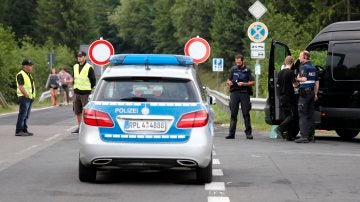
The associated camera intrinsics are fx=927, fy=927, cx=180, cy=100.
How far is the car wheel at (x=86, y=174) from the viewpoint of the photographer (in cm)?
1127

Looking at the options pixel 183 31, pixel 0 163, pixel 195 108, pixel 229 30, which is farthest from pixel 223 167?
pixel 183 31

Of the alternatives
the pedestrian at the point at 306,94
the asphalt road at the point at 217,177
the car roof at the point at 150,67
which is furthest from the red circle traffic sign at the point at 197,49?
the car roof at the point at 150,67

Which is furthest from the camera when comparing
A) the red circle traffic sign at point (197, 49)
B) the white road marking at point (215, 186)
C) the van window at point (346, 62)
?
the red circle traffic sign at point (197, 49)

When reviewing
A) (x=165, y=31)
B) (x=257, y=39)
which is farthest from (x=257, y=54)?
(x=165, y=31)

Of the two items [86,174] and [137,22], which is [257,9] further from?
[137,22]

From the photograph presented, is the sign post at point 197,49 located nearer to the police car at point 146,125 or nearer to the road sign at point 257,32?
the road sign at point 257,32

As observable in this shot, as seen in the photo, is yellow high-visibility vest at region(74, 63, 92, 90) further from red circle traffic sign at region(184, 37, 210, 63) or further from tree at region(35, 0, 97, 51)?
A: tree at region(35, 0, 97, 51)

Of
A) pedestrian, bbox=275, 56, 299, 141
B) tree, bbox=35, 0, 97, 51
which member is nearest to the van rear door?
pedestrian, bbox=275, 56, 299, 141

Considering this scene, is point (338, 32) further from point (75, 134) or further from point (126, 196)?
point (126, 196)

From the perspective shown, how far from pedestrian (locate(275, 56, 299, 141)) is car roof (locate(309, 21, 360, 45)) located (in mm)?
1012

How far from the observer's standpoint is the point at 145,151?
10836mm

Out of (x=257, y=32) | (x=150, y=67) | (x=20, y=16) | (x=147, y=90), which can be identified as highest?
(x=20, y=16)

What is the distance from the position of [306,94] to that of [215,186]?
7676 mm

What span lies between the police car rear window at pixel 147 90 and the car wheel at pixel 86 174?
0.86m
